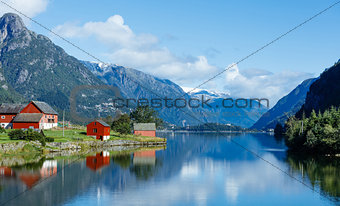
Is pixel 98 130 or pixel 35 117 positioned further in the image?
pixel 35 117

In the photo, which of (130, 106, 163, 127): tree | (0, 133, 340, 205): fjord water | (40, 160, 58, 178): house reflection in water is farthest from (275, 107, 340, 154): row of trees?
(130, 106, 163, 127): tree

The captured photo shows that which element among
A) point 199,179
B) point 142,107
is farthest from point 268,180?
point 142,107

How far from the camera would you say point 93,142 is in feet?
296

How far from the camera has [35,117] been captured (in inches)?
4008

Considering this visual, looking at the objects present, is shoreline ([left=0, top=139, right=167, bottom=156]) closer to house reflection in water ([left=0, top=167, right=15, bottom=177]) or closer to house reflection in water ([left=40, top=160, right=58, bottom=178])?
house reflection in water ([left=40, top=160, right=58, bottom=178])

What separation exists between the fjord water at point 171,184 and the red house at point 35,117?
43.7 metres

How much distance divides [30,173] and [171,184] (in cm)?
1746

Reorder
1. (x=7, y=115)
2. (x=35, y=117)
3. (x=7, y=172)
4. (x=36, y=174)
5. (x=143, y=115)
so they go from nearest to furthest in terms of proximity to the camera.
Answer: (x=36, y=174), (x=7, y=172), (x=35, y=117), (x=7, y=115), (x=143, y=115)

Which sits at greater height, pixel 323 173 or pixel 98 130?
pixel 98 130

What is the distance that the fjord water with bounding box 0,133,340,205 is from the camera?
35188 millimetres

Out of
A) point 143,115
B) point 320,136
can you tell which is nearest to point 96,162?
point 320,136

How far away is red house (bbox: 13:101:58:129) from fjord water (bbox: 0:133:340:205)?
43.7 m

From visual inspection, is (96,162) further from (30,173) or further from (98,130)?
(98,130)

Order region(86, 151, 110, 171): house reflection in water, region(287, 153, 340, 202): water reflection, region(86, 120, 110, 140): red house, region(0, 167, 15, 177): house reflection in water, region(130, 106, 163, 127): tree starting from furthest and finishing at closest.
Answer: region(130, 106, 163, 127): tree, region(86, 120, 110, 140): red house, region(86, 151, 110, 171): house reflection in water, region(0, 167, 15, 177): house reflection in water, region(287, 153, 340, 202): water reflection
